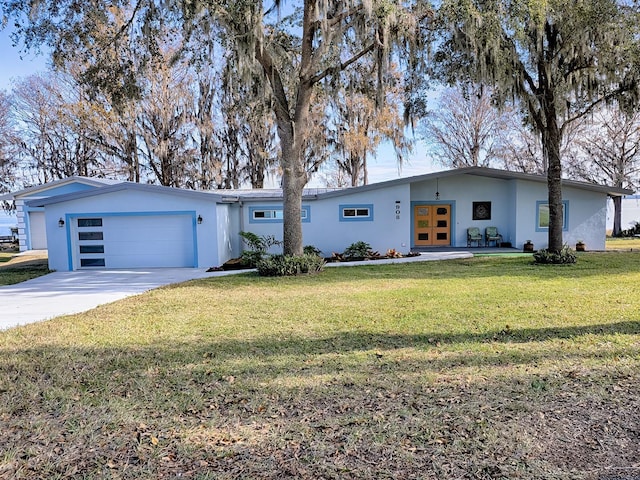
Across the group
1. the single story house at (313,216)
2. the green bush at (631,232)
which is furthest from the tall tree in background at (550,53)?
the green bush at (631,232)

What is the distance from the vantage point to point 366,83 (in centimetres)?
1298

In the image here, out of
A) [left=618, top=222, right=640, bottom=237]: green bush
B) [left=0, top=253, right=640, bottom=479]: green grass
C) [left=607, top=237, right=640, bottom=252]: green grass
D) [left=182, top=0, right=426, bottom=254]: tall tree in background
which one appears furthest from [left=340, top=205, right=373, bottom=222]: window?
[left=618, top=222, right=640, bottom=237]: green bush

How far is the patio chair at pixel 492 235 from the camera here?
15999 millimetres

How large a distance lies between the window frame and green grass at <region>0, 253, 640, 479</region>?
7.89 metres

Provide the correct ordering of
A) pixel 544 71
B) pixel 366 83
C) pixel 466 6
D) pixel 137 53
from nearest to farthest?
pixel 466 6 → pixel 544 71 → pixel 137 53 → pixel 366 83

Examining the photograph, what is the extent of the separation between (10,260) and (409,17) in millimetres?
16413

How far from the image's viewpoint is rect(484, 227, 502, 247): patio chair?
16.0 metres

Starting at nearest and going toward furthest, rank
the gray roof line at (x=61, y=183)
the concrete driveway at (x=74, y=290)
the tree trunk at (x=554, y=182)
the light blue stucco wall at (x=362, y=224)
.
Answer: the concrete driveway at (x=74, y=290)
the tree trunk at (x=554, y=182)
the light blue stucco wall at (x=362, y=224)
the gray roof line at (x=61, y=183)

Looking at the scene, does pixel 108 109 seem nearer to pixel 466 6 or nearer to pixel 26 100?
pixel 26 100

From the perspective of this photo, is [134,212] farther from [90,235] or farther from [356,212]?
[356,212]

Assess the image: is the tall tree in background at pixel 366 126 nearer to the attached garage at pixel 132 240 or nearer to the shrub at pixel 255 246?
the shrub at pixel 255 246

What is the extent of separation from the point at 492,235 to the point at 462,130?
→ 12.9 m

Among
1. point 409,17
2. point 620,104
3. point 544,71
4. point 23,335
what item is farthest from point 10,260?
point 620,104

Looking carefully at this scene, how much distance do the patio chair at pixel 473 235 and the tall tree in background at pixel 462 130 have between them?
1106cm
